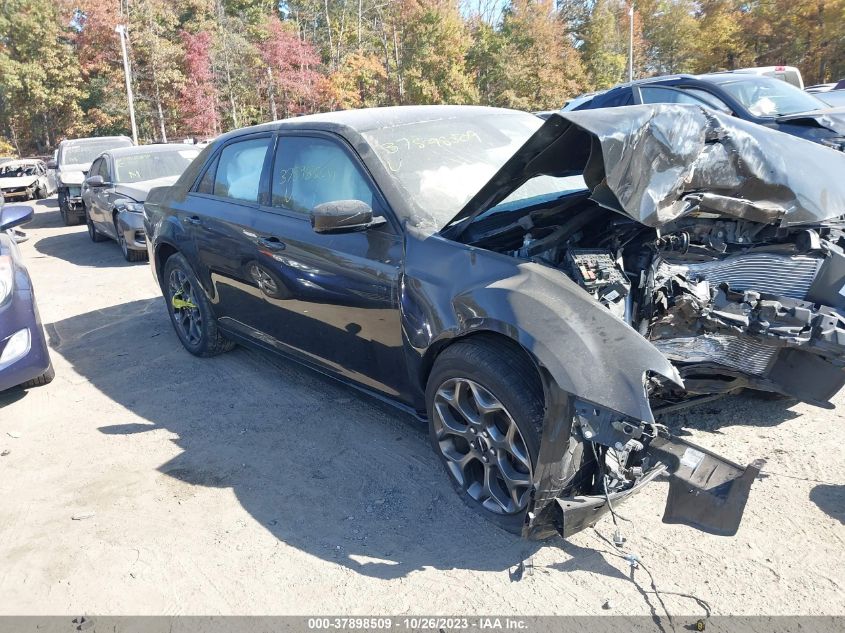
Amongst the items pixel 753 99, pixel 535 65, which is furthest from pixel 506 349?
pixel 535 65

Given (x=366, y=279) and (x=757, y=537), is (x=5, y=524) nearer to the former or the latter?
(x=366, y=279)

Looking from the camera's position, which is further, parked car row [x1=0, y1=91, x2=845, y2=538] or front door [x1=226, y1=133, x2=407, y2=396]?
front door [x1=226, y1=133, x2=407, y2=396]

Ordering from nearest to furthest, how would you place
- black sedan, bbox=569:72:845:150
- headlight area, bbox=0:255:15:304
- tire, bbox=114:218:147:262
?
headlight area, bbox=0:255:15:304, black sedan, bbox=569:72:845:150, tire, bbox=114:218:147:262

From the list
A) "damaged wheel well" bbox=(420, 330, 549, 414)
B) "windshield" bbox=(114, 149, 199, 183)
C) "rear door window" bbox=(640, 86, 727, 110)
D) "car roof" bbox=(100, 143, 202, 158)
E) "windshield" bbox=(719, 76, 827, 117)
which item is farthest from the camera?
"car roof" bbox=(100, 143, 202, 158)

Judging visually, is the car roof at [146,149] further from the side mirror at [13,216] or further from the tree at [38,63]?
the tree at [38,63]

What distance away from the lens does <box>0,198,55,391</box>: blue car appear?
455 centimetres

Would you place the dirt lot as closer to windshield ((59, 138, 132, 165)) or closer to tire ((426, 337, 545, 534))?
tire ((426, 337, 545, 534))

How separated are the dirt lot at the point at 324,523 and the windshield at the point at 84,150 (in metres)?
11.3

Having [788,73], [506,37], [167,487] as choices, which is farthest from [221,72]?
[167,487]

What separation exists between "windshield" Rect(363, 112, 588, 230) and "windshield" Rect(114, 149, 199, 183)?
24.8 feet

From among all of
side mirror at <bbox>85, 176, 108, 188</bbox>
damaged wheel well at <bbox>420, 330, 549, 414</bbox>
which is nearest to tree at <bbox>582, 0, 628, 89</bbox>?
side mirror at <bbox>85, 176, 108, 188</bbox>

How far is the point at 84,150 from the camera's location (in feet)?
48.1

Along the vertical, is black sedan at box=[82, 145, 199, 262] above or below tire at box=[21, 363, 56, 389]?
above

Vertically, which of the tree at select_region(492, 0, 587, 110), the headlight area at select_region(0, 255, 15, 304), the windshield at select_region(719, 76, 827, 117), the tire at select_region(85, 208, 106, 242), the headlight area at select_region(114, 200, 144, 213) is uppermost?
the tree at select_region(492, 0, 587, 110)
